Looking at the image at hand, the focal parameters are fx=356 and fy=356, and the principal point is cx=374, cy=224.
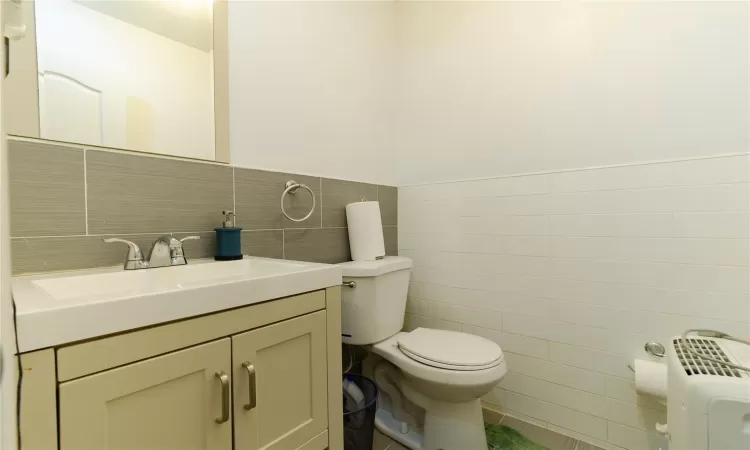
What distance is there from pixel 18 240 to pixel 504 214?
166 centimetres

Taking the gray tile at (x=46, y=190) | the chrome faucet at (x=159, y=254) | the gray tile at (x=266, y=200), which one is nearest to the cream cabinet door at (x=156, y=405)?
the chrome faucet at (x=159, y=254)

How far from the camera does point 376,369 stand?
1678 mm

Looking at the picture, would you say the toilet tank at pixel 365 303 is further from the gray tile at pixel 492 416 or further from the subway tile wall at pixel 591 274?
the gray tile at pixel 492 416

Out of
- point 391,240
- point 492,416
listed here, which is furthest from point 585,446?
point 391,240

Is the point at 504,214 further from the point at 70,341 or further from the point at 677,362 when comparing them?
the point at 70,341

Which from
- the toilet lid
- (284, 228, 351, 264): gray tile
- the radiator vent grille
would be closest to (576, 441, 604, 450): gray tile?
the toilet lid

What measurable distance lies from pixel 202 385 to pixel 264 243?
0.71 metres

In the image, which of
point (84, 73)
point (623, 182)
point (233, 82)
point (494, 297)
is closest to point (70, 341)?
point (84, 73)

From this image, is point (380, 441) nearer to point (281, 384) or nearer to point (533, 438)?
point (533, 438)

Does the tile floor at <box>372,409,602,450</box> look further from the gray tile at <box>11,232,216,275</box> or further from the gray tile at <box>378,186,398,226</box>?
the gray tile at <box>11,232,216,275</box>

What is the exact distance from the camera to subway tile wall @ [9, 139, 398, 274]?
2.87 feet

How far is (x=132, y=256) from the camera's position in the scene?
98 cm

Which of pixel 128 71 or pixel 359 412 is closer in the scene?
pixel 128 71

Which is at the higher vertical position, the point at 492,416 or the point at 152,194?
the point at 152,194
